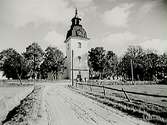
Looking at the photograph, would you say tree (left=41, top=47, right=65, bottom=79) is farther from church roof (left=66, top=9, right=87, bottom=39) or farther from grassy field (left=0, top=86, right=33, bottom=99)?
grassy field (left=0, top=86, right=33, bottom=99)

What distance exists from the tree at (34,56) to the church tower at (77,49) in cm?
1048

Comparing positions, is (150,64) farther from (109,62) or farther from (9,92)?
(9,92)

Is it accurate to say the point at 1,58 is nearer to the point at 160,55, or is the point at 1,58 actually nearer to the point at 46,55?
the point at 46,55

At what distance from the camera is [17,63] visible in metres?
49.6

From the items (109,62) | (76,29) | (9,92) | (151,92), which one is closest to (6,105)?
(9,92)

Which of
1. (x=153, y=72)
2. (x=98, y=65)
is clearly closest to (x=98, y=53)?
(x=98, y=65)

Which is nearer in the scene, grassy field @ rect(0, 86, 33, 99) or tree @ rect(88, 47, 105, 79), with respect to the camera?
grassy field @ rect(0, 86, 33, 99)

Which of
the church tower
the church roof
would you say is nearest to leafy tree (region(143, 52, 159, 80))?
the church tower

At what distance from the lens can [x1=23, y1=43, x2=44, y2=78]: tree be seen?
182 ft

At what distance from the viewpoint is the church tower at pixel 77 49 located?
4816 centimetres

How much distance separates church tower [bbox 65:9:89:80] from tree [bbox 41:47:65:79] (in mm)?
2384

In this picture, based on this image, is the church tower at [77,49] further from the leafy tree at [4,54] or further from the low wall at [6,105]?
the low wall at [6,105]

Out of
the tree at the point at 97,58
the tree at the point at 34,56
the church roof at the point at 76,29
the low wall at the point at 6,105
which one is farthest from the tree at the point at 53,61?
the low wall at the point at 6,105

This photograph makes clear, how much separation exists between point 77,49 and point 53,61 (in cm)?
734
